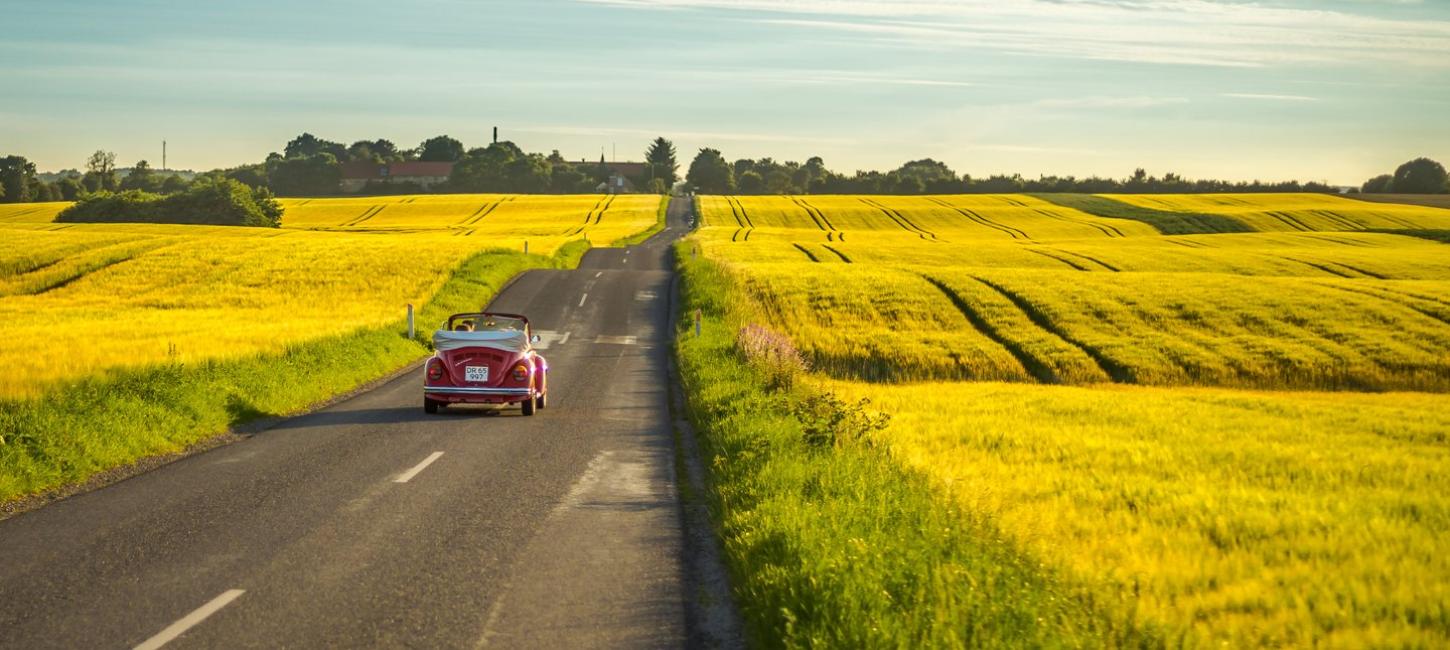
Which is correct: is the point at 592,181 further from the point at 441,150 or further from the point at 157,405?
the point at 157,405

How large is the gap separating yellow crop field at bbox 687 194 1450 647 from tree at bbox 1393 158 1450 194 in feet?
287

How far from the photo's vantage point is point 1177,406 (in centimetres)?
2055

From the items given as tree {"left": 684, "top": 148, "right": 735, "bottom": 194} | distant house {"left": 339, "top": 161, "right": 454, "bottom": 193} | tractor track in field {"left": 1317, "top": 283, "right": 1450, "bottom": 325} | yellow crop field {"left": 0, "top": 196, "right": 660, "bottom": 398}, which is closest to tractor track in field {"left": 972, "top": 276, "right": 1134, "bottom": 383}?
tractor track in field {"left": 1317, "top": 283, "right": 1450, "bottom": 325}

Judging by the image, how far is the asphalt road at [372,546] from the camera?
6891 mm

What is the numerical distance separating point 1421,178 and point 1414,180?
100cm

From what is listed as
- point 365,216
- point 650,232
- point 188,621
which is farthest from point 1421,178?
point 188,621

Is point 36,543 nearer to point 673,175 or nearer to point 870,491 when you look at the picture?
point 870,491

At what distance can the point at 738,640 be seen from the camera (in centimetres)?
681

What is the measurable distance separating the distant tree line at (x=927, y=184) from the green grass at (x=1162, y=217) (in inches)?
928

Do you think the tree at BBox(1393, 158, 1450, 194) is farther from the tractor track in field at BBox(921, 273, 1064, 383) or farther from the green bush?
the green bush

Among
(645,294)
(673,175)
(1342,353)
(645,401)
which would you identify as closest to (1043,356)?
(1342,353)

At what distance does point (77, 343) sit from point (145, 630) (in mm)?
17127

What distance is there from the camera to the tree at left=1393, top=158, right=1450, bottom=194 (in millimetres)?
140125

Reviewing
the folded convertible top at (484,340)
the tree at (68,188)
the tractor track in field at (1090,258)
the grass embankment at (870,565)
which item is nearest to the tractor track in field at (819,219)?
the tractor track in field at (1090,258)
